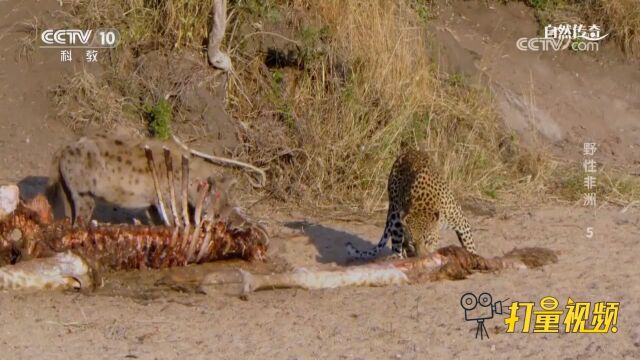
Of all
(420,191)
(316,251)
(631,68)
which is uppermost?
(631,68)

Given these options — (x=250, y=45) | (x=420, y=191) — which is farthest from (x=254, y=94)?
(x=420, y=191)

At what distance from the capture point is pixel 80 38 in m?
11.3

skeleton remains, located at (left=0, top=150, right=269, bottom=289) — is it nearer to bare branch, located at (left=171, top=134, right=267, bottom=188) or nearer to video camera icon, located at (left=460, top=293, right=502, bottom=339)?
video camera icon, located at (left=460, top=293, right=502, bottom=339)

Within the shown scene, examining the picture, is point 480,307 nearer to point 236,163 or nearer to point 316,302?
point 316,302

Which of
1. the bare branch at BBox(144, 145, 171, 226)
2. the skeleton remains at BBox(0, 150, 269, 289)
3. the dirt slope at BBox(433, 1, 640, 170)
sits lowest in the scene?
the skeleton remains at BBox(0, 150, 269, 289)

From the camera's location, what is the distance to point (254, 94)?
11.3 meters

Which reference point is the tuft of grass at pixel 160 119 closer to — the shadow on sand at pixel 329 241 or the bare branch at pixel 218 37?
the bare branch at pixel 218 37

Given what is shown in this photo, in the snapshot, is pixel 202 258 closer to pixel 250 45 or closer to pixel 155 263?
pixel 155 263

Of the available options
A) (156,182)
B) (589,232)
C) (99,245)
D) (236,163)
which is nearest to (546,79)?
(589,232)

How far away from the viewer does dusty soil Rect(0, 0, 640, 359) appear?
6.30 m

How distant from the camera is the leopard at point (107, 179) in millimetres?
8555

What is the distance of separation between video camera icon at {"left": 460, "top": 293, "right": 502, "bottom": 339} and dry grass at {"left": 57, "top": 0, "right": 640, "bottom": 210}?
2.83m

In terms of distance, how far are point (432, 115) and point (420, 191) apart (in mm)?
2940

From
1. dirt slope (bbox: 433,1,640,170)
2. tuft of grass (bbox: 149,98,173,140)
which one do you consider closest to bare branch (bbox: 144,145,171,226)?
tuft of grass (bbox: 149,98,173,140)
